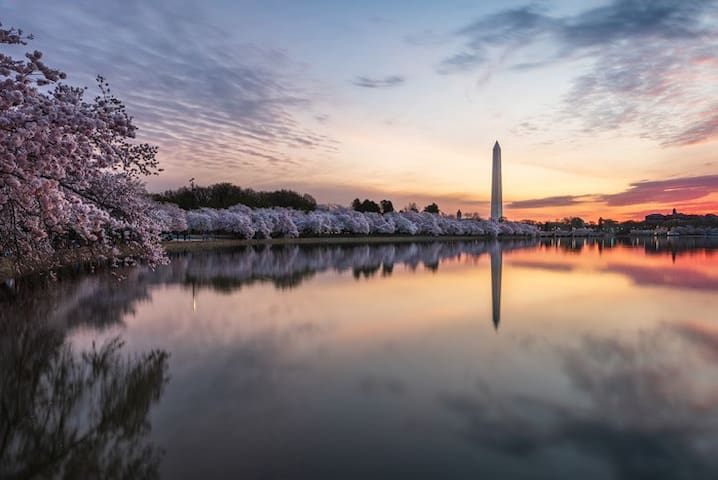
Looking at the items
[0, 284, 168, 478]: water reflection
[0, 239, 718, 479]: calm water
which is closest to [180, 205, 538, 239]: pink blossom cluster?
[0, 239, 718, 479]: calm water

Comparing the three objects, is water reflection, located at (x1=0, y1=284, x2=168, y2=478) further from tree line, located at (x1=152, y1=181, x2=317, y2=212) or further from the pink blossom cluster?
tree line, located at (x1=152, y1=181, x2=317, y2=212)

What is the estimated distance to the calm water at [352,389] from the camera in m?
7.57

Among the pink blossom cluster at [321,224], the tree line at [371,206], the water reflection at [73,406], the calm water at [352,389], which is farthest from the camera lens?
the tree line at [371,206]

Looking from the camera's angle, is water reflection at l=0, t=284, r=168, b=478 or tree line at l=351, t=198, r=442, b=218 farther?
tree line at l=351, t=198, r=442, b=218

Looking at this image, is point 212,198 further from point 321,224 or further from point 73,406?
point 73,406

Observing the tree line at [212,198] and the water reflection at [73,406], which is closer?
the water reflection at [73,406]

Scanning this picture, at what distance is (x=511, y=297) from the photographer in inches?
1000

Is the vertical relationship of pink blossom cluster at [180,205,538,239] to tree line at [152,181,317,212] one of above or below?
below

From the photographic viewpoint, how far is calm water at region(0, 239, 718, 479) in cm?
757

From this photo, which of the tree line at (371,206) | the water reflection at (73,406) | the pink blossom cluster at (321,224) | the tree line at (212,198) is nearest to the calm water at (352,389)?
the water reflection at (73,406)

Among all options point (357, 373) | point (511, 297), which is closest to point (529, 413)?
point (357, 373)

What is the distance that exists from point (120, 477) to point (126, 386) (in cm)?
391

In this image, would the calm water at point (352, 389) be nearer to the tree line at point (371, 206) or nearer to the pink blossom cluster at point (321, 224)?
the pink blossom cluster at point (321, 224)

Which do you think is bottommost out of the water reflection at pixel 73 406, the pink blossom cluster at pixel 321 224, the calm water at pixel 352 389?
the calm water at pixel 352 389
